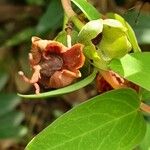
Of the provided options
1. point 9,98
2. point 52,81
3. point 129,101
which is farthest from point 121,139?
A: point 9,98

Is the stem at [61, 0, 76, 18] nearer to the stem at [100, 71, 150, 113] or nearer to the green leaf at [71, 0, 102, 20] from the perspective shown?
the green leaf at [71, 0, 102, 20]

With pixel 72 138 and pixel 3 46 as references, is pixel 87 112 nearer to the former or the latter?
pixel 72 138

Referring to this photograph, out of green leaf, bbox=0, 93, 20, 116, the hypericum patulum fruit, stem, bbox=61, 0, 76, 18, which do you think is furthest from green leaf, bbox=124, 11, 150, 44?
green leaf, bbox=0, 93, 20, 116

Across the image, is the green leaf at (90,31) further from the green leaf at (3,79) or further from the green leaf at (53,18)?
the green leaf at (3,79)

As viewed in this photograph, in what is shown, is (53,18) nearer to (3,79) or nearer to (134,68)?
(3,79)

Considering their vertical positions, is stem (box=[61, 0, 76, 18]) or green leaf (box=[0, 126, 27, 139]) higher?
stem (box=[61, 0, 76, 18])

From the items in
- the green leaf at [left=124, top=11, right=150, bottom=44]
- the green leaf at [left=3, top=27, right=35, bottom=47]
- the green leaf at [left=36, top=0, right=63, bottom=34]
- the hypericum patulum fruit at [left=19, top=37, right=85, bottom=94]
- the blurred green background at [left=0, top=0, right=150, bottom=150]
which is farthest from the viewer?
→ the green leaf at [left=3, top=27, right=35, bottom=47]
